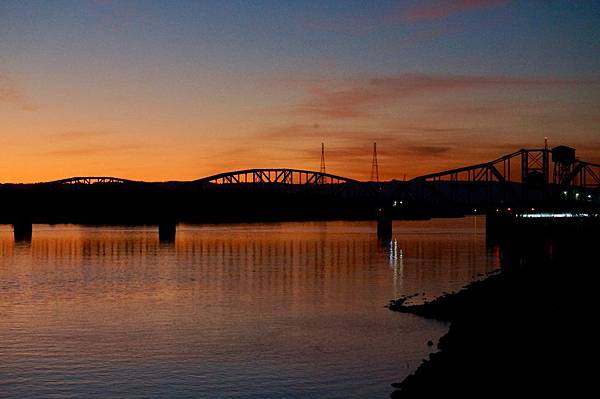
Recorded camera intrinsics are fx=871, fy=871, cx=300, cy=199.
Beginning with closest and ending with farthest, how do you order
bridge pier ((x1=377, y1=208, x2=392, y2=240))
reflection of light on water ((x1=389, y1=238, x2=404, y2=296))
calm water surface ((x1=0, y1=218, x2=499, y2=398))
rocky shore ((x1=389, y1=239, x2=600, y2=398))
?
rocky shore ((x1=389, y1=239, x2=600, y2=398)), calm water surface ((x1=0, y1=218, x2=499, y2=398)), reflection of light on water ((x1=389, y1=238, x2=404, y2=296)), bridge pier ((x1=377, y1=208, x2=392, y2=240))

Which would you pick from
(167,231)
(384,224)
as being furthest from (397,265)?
(384,224)

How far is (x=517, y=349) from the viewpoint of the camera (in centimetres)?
2742

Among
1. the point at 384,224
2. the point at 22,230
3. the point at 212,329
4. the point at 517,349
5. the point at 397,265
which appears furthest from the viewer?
the point at 384,224

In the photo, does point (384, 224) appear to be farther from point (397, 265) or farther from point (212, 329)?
point (212, 329)

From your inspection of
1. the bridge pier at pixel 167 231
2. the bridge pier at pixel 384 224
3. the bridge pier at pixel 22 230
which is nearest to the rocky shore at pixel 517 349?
the bridge pier at pixel 167 231

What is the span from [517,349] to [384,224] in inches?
5606

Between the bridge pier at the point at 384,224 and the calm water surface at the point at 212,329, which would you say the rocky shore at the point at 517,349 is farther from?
the bridge pier at the point at 384,224

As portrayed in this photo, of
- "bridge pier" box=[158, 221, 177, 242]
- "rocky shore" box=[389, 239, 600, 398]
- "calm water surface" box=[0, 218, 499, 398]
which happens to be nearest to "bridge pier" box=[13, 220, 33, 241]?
"bridge pier" box=[158, 221, 177, 242]

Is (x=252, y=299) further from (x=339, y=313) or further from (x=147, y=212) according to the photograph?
(x=147, y=212)

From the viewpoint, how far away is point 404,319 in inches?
1820

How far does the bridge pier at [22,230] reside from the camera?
150500 millimetres

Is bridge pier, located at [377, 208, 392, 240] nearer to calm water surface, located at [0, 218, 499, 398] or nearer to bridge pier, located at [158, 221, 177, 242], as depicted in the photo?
bridge pier, located at [158, 221, 177, 242]

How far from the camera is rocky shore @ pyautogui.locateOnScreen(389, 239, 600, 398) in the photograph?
22819 millimetres

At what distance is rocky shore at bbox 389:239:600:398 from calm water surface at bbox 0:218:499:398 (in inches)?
110
